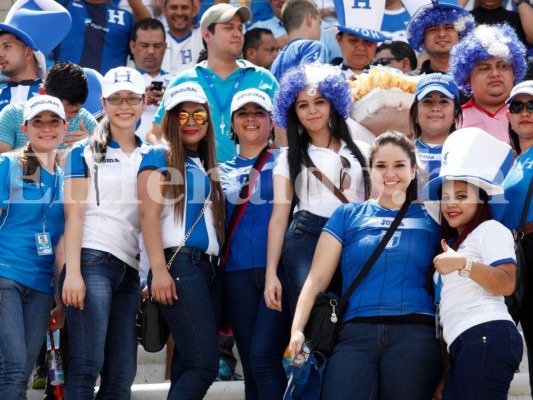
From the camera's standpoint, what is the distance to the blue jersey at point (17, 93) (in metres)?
7.11

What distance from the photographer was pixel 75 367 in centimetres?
542

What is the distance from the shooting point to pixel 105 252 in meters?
5.65

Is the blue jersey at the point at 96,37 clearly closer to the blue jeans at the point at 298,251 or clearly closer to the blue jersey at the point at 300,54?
the blue jersey at the point at 300,54

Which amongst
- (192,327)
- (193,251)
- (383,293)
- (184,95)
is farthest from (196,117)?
(383,293)

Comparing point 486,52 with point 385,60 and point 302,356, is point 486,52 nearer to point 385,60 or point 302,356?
point 385,60

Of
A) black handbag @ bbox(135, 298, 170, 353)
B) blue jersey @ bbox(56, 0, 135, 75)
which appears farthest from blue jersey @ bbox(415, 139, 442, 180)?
blue jersey @ bbox(56, 0, 135, 75)

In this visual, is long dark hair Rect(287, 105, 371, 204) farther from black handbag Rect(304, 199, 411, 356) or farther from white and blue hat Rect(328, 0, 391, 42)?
white and blue hat Rect(328, 0, 391, 42)

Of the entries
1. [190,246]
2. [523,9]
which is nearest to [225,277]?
[190,246]

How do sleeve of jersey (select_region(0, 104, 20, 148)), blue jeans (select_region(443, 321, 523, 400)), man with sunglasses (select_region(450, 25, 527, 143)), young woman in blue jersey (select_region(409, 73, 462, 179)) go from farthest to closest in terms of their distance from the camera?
sleeve of jersey (select_region(0, 104, 20, 148)), man with sunglasses (select_region(450, 25, 527, 143)), young woman in blue jersey (select_region(409, 73, 462, 179)), blue jeans (select_region(443, 321, 523, 400))

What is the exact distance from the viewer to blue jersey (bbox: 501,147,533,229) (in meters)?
5.30

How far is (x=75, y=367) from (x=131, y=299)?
1.66ft

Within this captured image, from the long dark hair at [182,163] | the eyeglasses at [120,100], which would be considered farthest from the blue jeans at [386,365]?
the eyeglasses at [120,100]

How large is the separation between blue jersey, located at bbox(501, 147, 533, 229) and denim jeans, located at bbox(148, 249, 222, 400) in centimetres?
155

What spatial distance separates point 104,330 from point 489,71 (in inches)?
105
